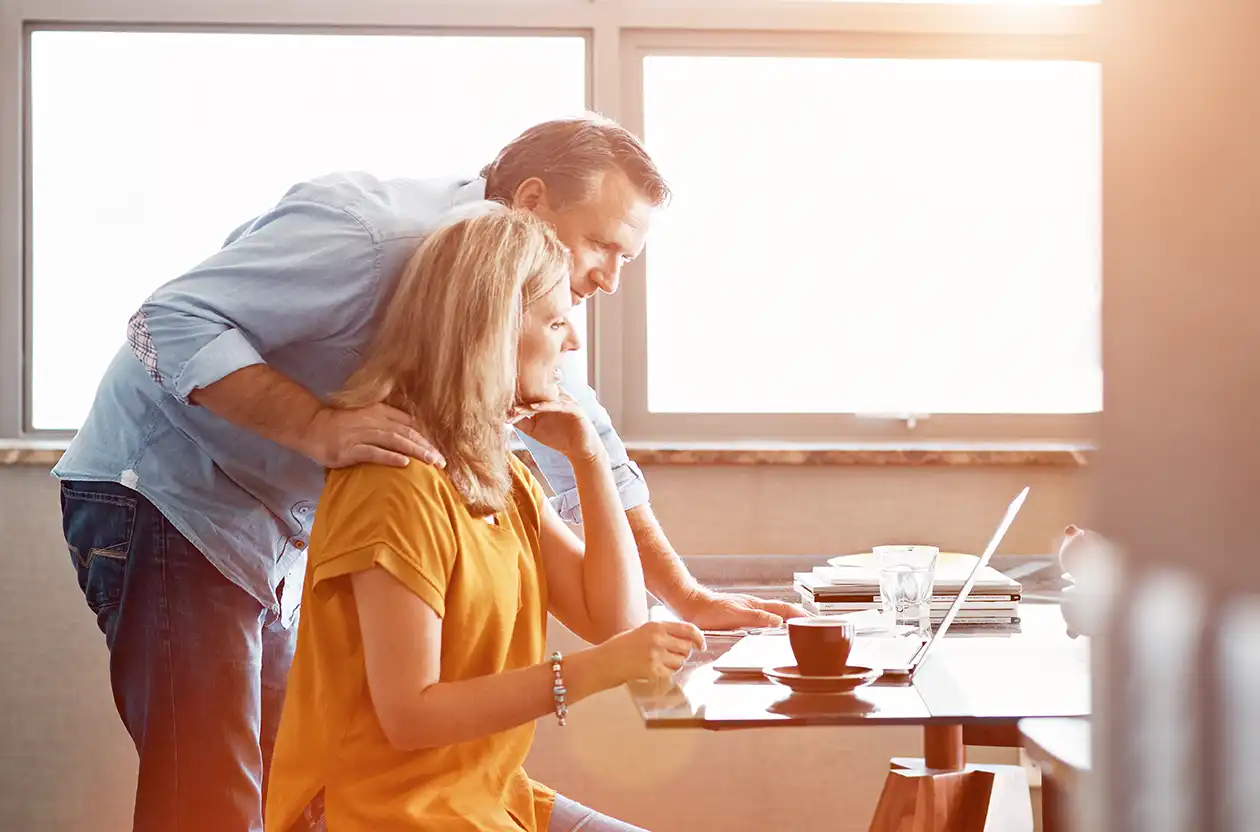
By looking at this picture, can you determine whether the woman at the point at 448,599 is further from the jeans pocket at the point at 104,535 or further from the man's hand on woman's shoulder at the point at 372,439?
the jeans pocket at the point at 104,535

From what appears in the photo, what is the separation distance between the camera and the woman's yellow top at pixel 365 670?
3.56 ft

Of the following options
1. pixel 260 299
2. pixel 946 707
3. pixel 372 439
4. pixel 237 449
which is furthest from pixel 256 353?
pixel 946 707

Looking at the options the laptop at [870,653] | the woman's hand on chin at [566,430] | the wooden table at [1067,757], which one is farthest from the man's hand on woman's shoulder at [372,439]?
the wooden table at [1067,757]

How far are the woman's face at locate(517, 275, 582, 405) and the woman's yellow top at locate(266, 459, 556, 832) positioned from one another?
0.64ft

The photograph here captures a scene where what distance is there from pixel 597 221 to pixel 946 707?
855mm

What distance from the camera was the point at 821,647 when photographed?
1088 mm

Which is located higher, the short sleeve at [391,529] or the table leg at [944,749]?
the short sleeve at [391,529]

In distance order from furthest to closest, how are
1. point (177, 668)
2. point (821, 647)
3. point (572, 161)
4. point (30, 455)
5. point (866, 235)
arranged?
point (866, 235) < point (30, 455) < point (572, 161) < point (177, 668) < point (821, 647)

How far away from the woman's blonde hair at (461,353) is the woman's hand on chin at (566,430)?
0.14 meters

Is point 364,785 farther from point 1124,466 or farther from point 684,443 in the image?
point 684,443

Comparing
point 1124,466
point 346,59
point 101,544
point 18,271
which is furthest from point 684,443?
point 1124,466

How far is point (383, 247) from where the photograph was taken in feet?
4.90

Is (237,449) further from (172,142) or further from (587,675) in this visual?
(172,142)

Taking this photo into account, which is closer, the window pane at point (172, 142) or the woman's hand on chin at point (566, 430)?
the woman's hand on chin at point (566, 430)
